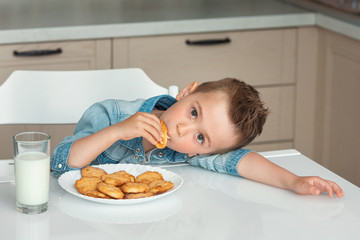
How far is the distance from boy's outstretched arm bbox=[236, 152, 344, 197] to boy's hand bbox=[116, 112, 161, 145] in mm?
182

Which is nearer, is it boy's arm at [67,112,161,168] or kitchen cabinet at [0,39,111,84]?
boy's arm at [67,112,161,168]

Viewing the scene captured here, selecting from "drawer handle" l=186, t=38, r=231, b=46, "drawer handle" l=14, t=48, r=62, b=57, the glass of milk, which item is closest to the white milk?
the glass of milk

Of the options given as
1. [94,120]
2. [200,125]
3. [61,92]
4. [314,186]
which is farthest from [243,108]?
[61,92]

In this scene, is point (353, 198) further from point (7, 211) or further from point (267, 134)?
point (267, 134)

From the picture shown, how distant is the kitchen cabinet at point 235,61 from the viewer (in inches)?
91.0

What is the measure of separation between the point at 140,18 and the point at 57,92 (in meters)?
0.84

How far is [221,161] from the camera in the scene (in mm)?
1222

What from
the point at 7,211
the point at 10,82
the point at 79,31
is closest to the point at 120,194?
the point at 7,211

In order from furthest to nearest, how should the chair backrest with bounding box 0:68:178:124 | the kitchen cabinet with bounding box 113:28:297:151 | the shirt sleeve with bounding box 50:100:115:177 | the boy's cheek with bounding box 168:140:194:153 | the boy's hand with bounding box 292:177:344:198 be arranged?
the kitchen cabinet with bounding box 113:28:297:151, the chair backrest with bounding box 0:68:178:124, the shirt sleeve with bounding box 50:100:115:177, the boy's cheek with bounding box 168:140:194:153, the boy's hand with bounding box 292:177:344:198

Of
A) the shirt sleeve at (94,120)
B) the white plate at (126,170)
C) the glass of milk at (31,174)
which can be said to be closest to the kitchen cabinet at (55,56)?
the shirt sleeve at (94,120)

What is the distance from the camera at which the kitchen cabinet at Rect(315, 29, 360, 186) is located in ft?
7.59

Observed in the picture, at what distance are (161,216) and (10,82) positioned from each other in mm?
731

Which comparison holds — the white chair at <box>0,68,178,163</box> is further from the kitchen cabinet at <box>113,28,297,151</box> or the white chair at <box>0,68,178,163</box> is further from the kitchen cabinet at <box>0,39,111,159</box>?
the kitchen cabinet at <box>113,28,297,151</box>

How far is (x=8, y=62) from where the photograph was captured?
→ 217 cm
